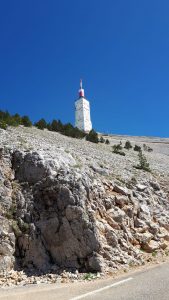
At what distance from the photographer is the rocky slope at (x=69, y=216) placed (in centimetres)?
1561

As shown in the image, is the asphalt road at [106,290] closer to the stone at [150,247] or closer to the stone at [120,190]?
the stone at [150,247]

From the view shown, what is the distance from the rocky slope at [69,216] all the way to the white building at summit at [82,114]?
58.7 m

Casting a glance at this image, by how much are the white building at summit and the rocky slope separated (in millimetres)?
58668

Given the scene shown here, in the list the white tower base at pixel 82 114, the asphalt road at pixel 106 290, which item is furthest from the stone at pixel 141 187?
the white tower base at pixel 82 114

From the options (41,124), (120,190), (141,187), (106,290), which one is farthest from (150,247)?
(41,124)

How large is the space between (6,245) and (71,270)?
9.66 ft

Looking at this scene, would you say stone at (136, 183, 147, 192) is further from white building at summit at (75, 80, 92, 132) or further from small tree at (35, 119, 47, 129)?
white building at summit at (75, 80, 92, 132)

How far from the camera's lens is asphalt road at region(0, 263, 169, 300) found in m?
11.2

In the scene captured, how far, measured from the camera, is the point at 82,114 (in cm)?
8238

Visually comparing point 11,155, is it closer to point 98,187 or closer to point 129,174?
point 98,187

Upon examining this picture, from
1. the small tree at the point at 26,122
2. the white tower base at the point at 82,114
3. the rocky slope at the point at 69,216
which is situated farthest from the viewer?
the white tower base at the point at 82,114

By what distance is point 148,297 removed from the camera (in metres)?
10.7

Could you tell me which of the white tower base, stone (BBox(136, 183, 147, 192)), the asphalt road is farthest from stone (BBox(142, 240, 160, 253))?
the white tower base

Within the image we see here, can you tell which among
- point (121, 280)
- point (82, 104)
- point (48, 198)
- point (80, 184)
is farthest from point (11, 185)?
point (82, 104)
